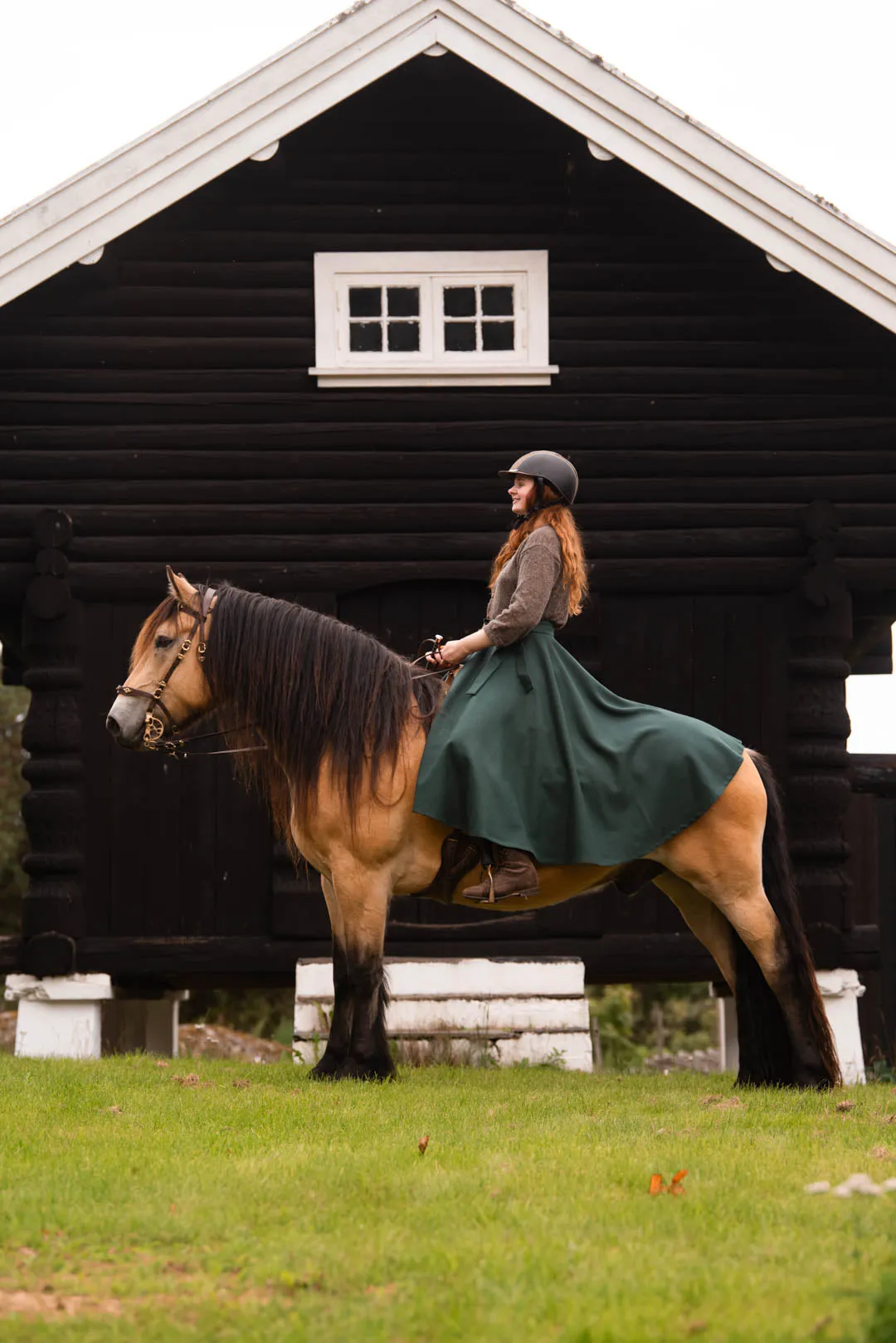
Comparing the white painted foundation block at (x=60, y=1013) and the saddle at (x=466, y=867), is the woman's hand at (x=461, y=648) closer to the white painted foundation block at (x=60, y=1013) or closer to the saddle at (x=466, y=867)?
the saddle at (x=466, y=867)

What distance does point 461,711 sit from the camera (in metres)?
7.09

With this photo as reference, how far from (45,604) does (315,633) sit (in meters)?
3.29

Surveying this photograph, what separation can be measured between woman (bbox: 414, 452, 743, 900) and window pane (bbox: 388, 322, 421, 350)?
367cm

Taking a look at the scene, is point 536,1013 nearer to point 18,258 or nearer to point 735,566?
point 735,566

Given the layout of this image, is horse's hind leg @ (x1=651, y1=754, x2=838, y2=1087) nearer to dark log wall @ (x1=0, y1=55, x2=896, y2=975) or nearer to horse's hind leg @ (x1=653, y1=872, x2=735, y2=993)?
horse's hind leg @ (x1=653, y1=872, x2=735, y2=993)

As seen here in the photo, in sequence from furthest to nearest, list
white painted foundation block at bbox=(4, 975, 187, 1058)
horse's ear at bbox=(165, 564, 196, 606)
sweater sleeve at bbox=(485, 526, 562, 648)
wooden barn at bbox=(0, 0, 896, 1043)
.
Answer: wooden barn at bbox=(0, 0, 896, 1043) < white painted foundation block at bbox=(4, 975, 187, 1058) < horse's ear at bbox=(165, 564, 196, 606) < sweater sleeve at bbox=(485, 526, 562, 648)

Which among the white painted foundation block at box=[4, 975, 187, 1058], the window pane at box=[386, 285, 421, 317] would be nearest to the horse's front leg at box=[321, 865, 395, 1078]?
the white painted foundation block at box=[4, 975, 187, 1058]

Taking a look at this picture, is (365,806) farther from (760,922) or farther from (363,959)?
(760,922)

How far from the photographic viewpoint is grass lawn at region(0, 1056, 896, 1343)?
3.48m

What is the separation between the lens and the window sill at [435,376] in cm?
1019

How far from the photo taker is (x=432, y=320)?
33.9 feet

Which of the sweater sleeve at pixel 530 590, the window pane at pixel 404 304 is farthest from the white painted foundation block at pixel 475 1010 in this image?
the window pane at pixel 404 304

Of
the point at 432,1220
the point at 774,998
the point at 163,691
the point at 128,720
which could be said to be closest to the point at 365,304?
the point at 163,691

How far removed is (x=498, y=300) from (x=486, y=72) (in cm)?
144
